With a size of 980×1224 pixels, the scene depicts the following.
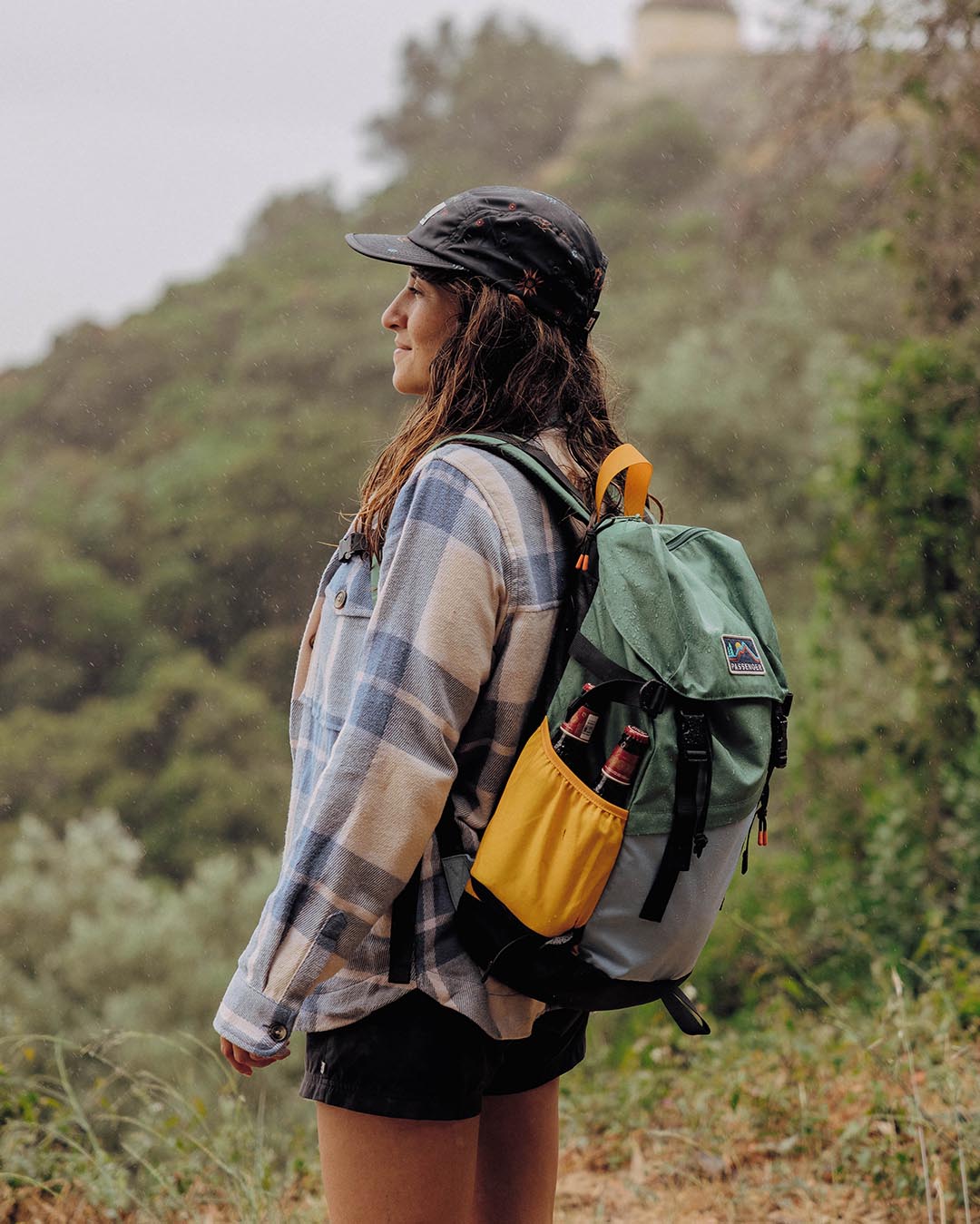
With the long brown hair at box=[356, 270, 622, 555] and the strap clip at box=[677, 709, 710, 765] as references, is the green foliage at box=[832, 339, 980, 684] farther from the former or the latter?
the strap clip at box=[677, 709, 710, 765]

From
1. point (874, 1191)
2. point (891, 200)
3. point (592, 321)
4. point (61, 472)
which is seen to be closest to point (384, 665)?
point (592, 321)

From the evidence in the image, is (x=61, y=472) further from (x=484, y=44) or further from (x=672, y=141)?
(x=484, y=44)

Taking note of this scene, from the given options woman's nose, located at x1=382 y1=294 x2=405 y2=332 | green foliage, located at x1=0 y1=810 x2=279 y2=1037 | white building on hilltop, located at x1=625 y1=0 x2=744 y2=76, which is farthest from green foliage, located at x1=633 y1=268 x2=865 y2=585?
white building on hilltop, located at x1=625 y1=0 x2=744 y2=76

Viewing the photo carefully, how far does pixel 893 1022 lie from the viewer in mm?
2861

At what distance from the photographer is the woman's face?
1.57 meters

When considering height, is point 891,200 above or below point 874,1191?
above

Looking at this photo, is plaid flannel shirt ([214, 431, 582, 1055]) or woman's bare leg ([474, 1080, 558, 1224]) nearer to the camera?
plaid flannel shirt ([214, 431, 582, 1055])

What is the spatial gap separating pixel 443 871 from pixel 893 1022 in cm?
187

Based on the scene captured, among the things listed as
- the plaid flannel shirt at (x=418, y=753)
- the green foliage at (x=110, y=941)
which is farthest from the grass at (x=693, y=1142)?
the green foliage at (x=110, y=941)

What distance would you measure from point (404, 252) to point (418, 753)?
630 millimetres

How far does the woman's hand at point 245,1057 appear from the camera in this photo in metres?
1.33

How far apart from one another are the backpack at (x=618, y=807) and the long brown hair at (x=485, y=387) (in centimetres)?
11

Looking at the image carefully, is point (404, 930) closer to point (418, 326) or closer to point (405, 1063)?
point (405, 1063)

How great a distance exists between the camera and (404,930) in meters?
1.37
